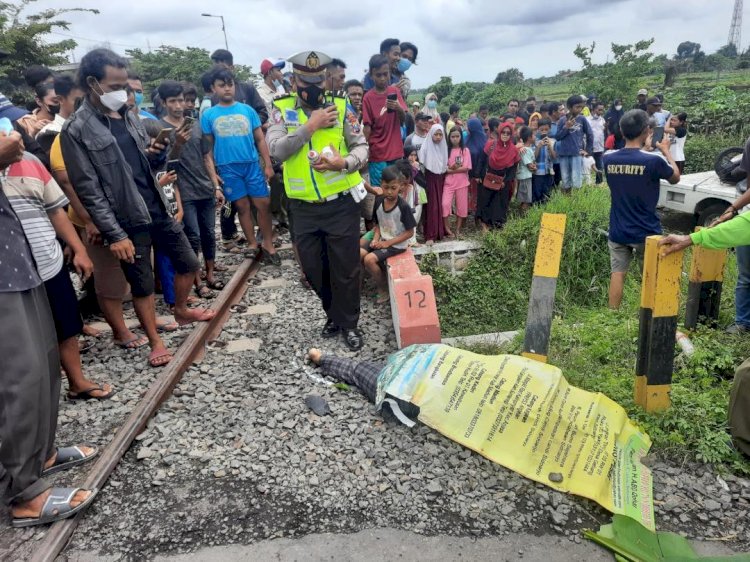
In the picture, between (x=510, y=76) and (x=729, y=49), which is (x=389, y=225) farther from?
(x=729, y=49)

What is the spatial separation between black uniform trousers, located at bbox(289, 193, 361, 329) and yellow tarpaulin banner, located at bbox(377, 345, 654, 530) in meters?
1.42

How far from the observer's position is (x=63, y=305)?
304 cm

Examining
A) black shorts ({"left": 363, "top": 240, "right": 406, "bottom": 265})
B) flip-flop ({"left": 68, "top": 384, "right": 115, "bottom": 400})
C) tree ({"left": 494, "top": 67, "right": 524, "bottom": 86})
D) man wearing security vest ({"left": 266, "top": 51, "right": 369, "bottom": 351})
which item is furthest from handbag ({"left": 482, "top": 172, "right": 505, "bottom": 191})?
tree ({"left": 494, "top": 67, "right": 524, "bottom": 86})

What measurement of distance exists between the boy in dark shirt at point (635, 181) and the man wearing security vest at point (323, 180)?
2.41 metres

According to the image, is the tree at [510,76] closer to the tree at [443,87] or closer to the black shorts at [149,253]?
the tree at [443,87]

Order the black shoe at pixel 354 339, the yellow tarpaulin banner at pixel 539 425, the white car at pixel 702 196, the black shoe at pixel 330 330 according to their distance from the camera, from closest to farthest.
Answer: the yellow tarpaulin banner at pixel 539 425
the black shoe at pixel 354 339
the black shoe at pixel 330 330
the white car at pixel 702 196

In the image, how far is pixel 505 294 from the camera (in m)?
5.48

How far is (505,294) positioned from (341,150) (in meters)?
2.61

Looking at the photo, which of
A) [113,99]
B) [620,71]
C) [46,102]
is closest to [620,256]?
[113,99]

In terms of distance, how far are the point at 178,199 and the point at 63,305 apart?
6.15ft

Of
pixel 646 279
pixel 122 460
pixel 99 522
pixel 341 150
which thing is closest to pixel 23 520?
pixel 99 522

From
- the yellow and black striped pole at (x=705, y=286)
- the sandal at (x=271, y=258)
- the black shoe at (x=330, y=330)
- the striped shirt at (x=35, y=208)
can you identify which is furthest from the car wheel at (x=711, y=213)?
the striped shirt at (x=35, y=208)

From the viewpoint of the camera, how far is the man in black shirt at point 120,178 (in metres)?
3.28

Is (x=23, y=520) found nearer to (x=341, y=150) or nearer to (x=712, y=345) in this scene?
(x=341, y=150)
